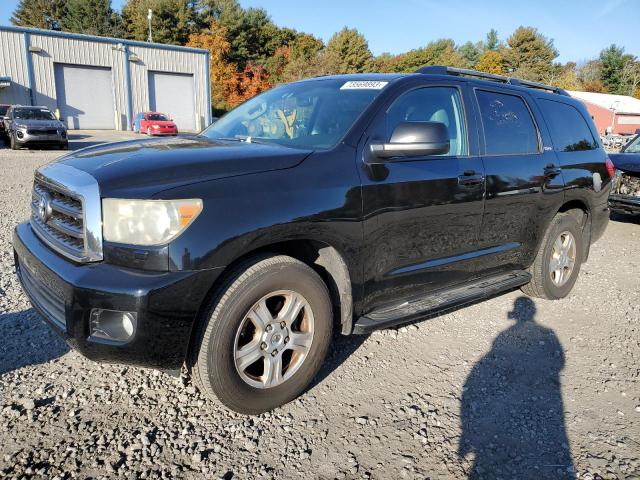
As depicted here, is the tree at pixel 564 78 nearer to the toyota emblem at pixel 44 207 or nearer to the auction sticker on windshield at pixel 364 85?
the auction sticker on windshield at pixel 364 85

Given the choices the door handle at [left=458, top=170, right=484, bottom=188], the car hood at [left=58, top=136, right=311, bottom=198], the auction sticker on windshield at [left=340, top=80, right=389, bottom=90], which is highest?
the auction sticker on windshield at [left=340, top=80, right=389, bottom=90]

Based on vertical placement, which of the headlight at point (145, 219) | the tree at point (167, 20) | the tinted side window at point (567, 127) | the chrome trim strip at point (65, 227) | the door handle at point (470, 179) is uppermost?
the tree at point (167, 20)

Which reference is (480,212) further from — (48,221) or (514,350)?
(48,221)

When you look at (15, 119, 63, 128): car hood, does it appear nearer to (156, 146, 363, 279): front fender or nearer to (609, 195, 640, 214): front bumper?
(609, 195, 640, 214): front bumper

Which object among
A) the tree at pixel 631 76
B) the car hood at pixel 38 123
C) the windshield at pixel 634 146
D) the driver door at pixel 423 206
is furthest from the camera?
the tree at pixel 631 76

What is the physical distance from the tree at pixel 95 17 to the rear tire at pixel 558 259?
213 feet

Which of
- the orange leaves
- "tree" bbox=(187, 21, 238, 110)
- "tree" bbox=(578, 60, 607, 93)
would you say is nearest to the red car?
"tree" bbox=(187, 21, 238, 110)

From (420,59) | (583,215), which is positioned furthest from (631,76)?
(583,215)

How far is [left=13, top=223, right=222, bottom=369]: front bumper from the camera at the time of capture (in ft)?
7.15

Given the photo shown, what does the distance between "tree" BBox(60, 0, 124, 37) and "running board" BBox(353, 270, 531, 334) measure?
2572 inches

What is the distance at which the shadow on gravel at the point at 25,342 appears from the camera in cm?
312

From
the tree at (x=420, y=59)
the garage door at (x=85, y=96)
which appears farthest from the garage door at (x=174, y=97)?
the tree at (x=420, y=59)

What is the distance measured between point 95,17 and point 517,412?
68409 millimetres

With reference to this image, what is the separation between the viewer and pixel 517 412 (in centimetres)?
287
